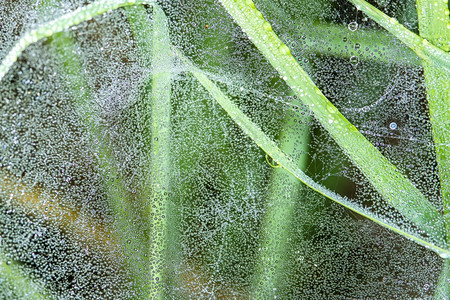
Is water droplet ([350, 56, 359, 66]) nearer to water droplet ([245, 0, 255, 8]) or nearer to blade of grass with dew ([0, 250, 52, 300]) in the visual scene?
water droplet ([245, 0, 255, 8])

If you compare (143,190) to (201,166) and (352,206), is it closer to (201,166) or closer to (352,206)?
(201,166)

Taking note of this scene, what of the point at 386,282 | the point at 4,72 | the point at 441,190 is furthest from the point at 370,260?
the point at 4,72

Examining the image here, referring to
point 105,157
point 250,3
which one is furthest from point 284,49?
point 105,157

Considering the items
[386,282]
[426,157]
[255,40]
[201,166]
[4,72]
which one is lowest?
[386,282]

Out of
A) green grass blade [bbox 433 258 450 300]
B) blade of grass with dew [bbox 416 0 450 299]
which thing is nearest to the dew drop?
blade of grass with dew [bbox 416 0 450 299]

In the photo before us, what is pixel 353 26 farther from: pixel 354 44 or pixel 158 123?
pixel 158 123

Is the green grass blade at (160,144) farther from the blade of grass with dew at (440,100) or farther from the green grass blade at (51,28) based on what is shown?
the blade of grass with dew at (440,100)

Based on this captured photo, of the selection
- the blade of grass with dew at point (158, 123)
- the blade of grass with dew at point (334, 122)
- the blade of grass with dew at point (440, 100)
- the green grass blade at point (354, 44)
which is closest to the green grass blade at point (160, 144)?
the blade of grass with dew at point (158, 123)
